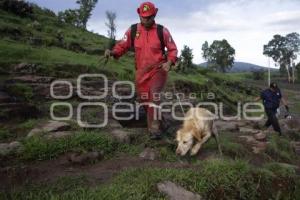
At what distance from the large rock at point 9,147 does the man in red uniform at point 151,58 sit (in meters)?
2.08

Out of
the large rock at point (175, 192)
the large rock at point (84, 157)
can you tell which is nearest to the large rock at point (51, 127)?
the large rock at point (84, 157)

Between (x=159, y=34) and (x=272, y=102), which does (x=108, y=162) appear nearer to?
(x=159, y=34)

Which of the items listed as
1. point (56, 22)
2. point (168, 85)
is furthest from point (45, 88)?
point (56, 22)

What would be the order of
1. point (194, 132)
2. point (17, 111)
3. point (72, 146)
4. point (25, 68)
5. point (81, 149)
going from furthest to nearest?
point (25, 68)
point (17, 111)
point (194, 132)
point (72, 146)
point (81, 149)

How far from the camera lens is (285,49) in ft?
248

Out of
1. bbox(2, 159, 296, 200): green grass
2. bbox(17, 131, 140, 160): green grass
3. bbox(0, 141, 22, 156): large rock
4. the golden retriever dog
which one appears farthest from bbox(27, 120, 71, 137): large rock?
the golden retriever dog

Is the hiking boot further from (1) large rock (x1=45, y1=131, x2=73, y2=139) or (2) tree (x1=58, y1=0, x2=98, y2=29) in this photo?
(2) tree (x1=58, y1=0, x2=98, y2=29)

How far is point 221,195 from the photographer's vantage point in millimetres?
5809

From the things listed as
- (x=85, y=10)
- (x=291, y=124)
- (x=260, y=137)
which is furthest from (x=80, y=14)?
(x=260, y=137)

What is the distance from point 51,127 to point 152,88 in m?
1.74

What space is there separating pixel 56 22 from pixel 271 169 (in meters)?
16.5

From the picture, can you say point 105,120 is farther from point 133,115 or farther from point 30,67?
point 30,67

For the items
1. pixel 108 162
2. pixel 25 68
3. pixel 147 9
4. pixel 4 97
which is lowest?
pixel 108 162

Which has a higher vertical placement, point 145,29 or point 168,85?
point 145,29
